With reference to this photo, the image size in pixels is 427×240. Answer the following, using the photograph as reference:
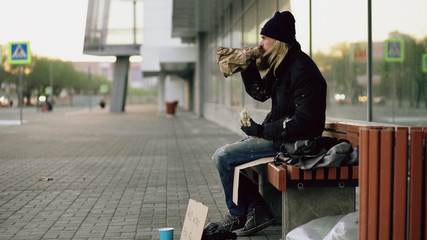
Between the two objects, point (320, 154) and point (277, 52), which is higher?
point (277, 52)

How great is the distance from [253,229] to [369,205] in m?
1.64

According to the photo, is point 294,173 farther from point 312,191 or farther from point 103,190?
point 103,190

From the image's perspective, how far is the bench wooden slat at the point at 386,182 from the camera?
3.07 m

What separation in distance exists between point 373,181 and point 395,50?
322 cm

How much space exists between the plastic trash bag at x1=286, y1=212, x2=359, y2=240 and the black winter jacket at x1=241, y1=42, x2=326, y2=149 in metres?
0.65

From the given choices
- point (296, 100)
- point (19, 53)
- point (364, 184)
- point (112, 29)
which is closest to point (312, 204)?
point (296, 100)

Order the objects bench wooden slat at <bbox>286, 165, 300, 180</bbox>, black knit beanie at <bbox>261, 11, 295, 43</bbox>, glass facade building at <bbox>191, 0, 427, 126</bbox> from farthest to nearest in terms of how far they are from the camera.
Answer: glass facade building at <bbox>191, 0, 427, 126</bbox>
black knit beanie at <bbox>261, 11, 295, 43</bbox>
bench wooden slat at <bbox>286, 165, 300, 180</bbox>

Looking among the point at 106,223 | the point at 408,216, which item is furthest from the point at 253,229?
the point at 408,216

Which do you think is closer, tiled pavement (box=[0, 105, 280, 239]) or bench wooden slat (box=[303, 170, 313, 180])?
bench wooden slat (box=[303, 170, 313, 180])

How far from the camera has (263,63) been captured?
4.64 meters

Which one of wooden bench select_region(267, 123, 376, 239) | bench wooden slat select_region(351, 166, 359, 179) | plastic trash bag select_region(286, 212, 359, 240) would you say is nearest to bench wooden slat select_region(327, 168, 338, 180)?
wooden bench select_region(267, 123, 376, 239)

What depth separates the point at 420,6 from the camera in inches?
215

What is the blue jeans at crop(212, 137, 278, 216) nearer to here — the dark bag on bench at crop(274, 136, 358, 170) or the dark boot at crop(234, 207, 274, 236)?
the dark boot at crop(234, 207, 274, 236)

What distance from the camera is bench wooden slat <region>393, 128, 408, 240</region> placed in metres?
3.03
